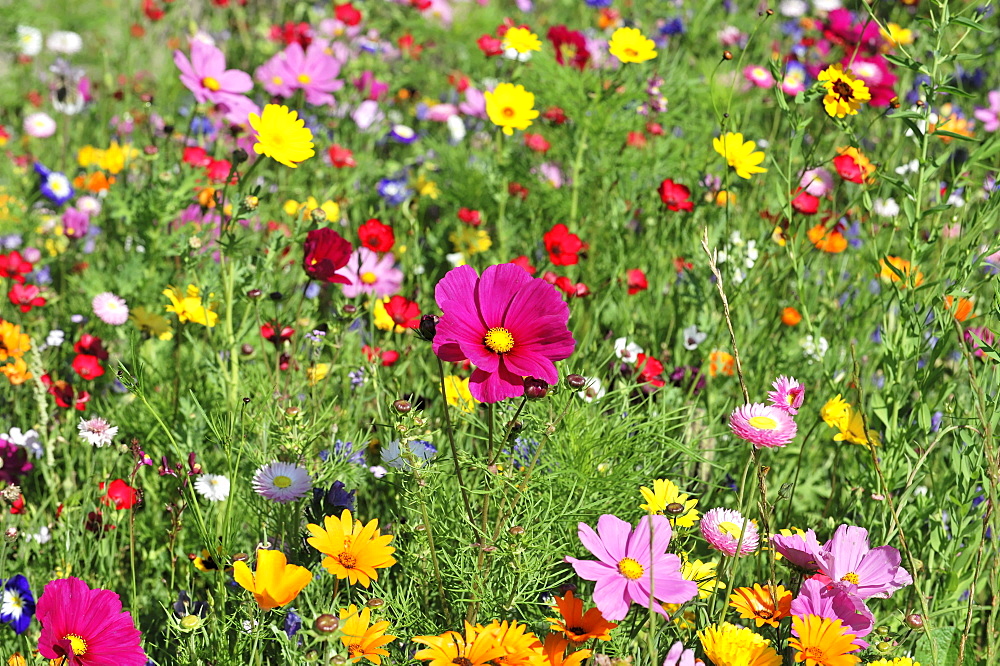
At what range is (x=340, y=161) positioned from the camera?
A: 2418mm

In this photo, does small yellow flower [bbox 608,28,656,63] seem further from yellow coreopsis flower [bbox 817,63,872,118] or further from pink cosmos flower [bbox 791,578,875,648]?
pink cosmos flower [bbox 791,578,875,648]

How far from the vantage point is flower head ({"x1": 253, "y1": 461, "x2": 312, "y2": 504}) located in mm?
1154

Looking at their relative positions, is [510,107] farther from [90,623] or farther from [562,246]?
[90,623]

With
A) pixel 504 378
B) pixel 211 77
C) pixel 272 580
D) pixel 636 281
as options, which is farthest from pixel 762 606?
pixel 211 77

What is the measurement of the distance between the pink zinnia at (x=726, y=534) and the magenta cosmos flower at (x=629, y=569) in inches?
2.6

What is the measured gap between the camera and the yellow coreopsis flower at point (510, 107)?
81.7 inches

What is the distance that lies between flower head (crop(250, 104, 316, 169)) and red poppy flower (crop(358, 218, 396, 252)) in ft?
1.31

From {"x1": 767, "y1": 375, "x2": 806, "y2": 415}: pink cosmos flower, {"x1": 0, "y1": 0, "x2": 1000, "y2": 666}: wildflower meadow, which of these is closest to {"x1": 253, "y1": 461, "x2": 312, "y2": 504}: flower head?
{"x1": 0, "y1": 0, "x2": 1000, "y2": 666}: wildflower meadow

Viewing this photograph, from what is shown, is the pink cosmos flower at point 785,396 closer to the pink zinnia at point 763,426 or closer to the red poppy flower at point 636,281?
the pink zinnia at point 763,426

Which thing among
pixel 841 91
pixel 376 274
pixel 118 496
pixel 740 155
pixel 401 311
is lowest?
pixel 376 274

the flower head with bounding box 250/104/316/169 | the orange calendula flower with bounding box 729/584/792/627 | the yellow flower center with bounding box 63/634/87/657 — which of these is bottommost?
the yellow flower center with bounding box 63/634/87/657

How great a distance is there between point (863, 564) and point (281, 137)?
109 centimetres

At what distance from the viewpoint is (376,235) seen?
190cm

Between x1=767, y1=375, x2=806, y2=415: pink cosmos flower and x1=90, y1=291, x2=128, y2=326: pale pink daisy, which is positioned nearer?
x1=767, y1=375, x2=806, y2=415: pink cosmos flower
